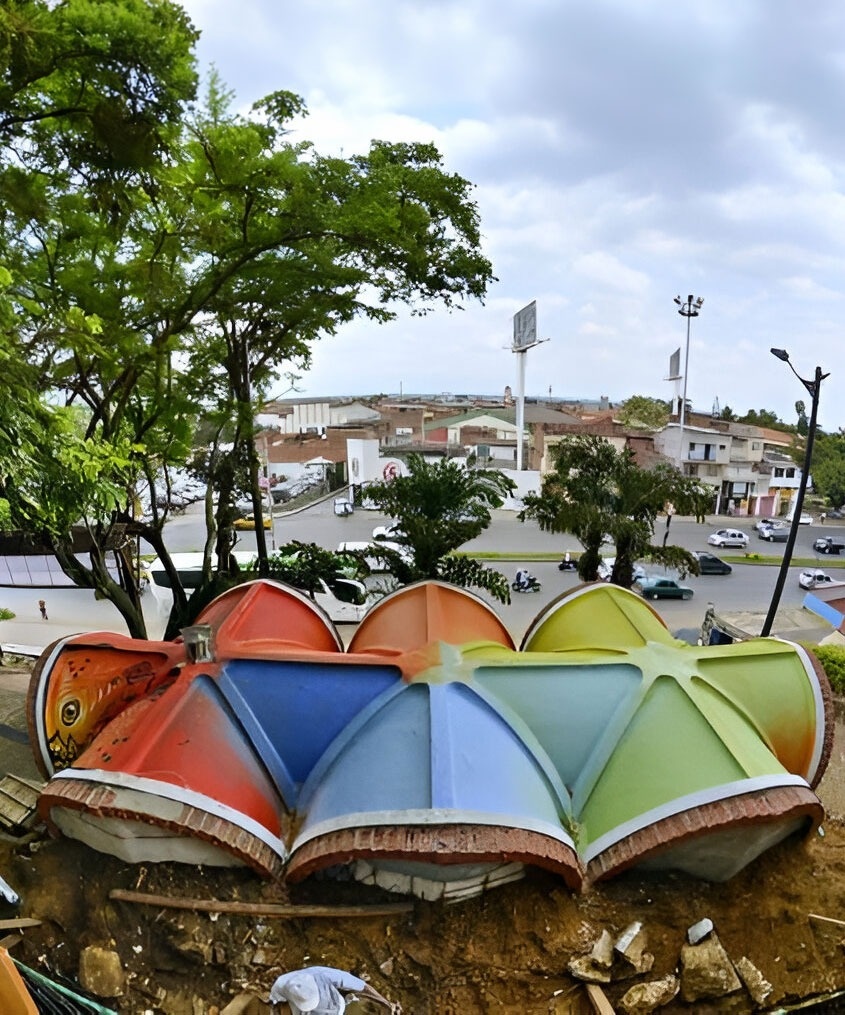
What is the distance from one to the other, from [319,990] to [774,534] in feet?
114

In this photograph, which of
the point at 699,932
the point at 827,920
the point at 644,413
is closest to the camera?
the point at 699,932

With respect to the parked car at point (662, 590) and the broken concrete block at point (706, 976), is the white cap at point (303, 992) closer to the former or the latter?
the broken concrete block at point (706, 976)

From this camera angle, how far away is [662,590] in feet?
73.8

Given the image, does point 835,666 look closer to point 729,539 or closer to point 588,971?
point 588,971

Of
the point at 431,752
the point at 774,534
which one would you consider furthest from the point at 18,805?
the point at 774,534

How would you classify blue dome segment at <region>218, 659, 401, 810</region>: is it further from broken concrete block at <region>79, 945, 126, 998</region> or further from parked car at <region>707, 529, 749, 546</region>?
parked car at <region>707, 529, 749, 546</region>

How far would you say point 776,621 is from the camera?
20.9 m

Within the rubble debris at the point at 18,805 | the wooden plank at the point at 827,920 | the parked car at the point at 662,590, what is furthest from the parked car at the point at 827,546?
the rubble debris at the point at 18,805

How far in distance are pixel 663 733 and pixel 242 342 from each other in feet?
42.3

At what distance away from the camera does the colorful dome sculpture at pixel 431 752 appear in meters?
5.47

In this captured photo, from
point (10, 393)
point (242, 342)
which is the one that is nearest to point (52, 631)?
point (242, 342)

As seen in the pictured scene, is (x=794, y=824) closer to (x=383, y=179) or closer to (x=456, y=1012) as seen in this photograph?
(x=456, y=1012)

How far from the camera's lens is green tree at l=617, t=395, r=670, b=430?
5381 cm

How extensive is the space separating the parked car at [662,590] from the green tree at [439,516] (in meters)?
11.7
